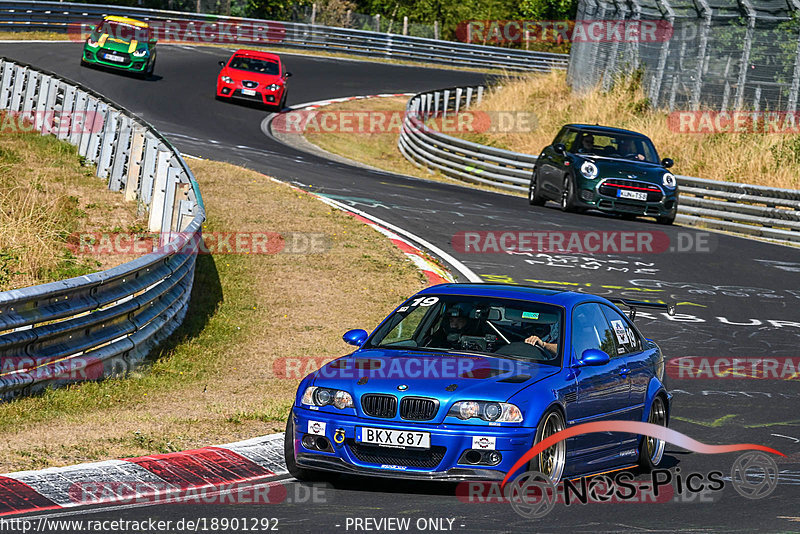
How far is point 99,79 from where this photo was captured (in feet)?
122

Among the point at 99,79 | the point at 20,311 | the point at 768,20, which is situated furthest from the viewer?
the point at 99,79

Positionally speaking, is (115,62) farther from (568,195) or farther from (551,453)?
(551,453)

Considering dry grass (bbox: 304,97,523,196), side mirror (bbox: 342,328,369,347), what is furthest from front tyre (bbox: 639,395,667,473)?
dry grass (bbox: 304,97,523,196)

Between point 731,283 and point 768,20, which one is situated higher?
point 768,20

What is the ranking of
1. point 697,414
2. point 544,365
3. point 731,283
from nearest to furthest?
point 544,365 → point 697,414 → point 731,283

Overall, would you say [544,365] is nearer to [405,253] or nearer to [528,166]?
[405,253]

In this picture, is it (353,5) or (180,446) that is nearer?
(180,446)

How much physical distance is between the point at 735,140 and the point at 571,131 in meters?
6.80

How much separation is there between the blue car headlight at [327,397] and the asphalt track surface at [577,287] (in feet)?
1.70

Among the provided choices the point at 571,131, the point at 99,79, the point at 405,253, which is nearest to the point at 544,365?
the point at 405,253

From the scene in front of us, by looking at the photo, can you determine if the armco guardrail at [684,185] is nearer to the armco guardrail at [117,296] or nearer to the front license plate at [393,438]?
the armco guardrail at [117,296]

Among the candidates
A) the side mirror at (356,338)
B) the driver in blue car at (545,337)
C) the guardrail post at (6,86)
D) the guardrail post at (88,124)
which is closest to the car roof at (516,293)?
the driver in blue car at (545,337)

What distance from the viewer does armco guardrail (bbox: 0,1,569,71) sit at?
4688 centimetres
